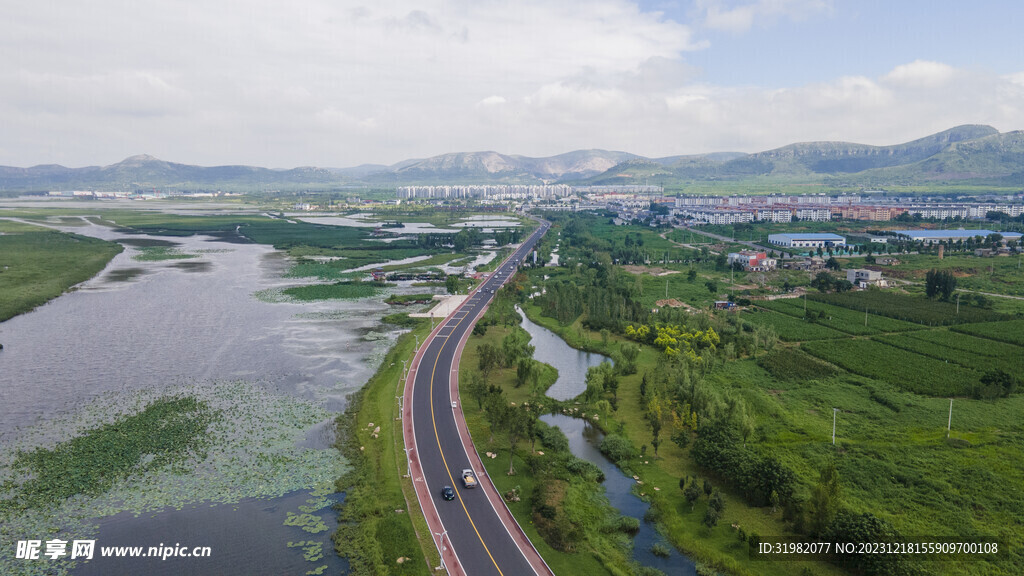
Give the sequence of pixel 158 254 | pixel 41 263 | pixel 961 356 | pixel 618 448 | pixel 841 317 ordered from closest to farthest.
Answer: pixel 618 448 → pixel 961 356 → pixel 841 317 → pixel 41 263 → pixel 158 254

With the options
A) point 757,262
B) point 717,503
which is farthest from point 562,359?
point 757,262

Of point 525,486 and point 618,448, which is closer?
point 525,486

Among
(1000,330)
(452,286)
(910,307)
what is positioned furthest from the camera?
(452,286)

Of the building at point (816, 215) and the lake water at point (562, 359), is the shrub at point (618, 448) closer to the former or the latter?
the lake water at point (562, 359)

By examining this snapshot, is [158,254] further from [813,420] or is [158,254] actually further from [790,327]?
[813,420]

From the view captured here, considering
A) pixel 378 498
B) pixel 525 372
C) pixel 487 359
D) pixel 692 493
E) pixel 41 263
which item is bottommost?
pixel 378 498

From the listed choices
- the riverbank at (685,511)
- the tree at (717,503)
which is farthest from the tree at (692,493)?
the tree at (717,503)
